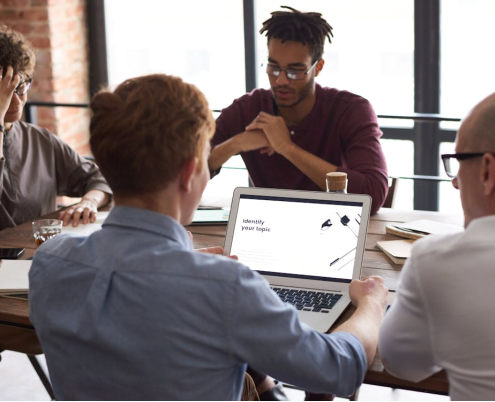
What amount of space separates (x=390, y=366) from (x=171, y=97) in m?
0.61

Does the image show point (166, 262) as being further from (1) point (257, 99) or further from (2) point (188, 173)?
(1) point (257, 99)

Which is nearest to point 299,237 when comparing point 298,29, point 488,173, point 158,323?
point 488,173

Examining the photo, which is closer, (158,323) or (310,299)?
(158,323)

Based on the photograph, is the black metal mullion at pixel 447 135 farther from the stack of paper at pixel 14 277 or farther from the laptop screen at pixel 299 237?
the stack of paper at pixel 14 277

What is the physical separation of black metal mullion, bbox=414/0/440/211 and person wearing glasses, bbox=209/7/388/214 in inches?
51.1

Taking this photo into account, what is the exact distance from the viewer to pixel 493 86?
148 inches

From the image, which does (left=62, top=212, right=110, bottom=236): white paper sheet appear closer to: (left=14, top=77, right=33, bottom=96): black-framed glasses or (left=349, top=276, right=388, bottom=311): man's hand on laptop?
(left=14, top=77, right=33, bottom=96): black-framed glasses

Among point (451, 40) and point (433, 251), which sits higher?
point (451, 40)

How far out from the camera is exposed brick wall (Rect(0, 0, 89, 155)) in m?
4.04

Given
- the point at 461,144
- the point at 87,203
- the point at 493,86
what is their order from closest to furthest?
the point at 461,144 < the point at 87,203 < the point at 493,86

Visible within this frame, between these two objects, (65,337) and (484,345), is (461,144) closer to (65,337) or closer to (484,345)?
(484,345)

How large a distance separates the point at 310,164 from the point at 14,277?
1.07 meters

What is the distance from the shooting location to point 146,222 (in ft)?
3.64

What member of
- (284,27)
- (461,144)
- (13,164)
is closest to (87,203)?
(13,164)
